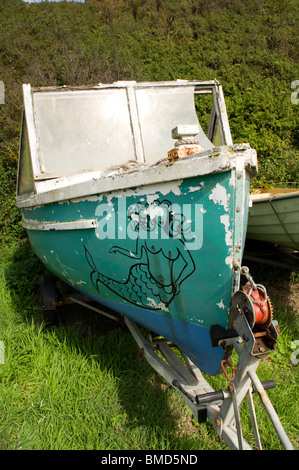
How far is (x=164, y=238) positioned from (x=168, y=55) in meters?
13.1

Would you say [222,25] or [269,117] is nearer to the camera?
[269,117]

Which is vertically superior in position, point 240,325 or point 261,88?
point 261,88

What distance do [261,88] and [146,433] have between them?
11.1m

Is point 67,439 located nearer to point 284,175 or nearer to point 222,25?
point 284,175

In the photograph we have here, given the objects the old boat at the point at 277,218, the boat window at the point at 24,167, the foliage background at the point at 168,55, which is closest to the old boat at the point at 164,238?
the boat window at the point at 24,167

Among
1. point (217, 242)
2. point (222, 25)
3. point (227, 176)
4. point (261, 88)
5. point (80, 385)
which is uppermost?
point (222, 25)

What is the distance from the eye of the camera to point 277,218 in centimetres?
381

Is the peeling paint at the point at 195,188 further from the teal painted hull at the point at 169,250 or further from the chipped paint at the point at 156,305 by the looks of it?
the chipped paint at the point at 156,305

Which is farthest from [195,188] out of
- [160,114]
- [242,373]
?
[160,114]

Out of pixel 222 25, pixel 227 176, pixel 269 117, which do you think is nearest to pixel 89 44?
pixel 222 25

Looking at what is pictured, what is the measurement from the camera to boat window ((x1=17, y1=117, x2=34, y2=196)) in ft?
11.6

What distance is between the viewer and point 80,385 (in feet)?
9.14

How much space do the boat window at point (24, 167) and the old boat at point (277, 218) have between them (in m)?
2.72

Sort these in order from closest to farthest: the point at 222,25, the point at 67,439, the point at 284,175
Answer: the point at 67,439 → the point at 284,175 → the point at 222,25
